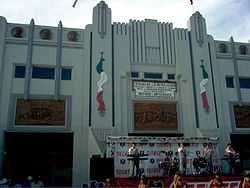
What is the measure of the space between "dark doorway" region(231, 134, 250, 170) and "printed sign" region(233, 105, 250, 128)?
1.25 metres

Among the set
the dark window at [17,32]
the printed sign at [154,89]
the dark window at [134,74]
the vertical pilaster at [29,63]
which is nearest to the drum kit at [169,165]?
the printed sign at [154,89]

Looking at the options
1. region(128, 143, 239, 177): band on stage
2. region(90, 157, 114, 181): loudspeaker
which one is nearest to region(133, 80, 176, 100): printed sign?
region(128, 143, 239, 177): band on stage

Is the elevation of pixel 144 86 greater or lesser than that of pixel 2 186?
greater

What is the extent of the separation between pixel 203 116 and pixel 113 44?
9111 mm

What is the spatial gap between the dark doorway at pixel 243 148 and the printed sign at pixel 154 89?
6.83 meters

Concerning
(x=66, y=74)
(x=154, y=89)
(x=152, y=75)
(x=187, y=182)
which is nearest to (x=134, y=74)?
(x=152, y=75)

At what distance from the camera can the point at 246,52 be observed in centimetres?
2673

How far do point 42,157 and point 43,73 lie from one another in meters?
6.80

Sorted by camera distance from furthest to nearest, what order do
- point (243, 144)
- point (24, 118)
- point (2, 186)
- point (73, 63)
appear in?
1. point (243, 144)
2. point (73, 63)
3. point (24, 118)
4. point (2, 186)

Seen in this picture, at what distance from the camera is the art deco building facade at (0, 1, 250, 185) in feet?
70.7

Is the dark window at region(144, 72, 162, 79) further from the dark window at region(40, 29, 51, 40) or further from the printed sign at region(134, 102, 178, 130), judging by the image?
the dark window at region(40, 29, 51, 40)

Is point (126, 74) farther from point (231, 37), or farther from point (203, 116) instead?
point (231, 37)

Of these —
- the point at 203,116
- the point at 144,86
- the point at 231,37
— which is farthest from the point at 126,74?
the point at 231,37

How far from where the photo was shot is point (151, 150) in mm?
19172
